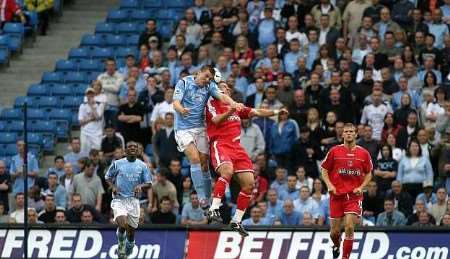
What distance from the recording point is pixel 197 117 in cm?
2923

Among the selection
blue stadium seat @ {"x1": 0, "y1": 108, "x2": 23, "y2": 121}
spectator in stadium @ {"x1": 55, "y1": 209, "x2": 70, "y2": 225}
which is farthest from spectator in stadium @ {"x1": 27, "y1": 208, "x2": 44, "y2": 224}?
blue stadium seat @ {"x1": 0, "y1": 108, "x2": 23, "y2": 121}

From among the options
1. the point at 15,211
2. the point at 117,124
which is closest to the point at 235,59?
the point at 117,124

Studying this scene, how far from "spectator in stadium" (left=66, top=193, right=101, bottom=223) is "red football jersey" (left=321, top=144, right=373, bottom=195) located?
6758 mm

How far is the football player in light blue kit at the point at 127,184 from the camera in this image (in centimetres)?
3162

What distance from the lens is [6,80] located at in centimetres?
4184

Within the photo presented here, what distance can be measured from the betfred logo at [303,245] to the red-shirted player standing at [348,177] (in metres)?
2.79

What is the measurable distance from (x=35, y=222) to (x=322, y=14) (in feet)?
26.4

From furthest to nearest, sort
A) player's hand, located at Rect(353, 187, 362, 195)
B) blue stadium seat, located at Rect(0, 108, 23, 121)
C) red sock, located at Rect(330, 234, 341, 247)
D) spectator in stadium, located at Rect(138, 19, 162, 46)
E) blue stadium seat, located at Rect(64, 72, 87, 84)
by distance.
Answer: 1. blue stadium seat, located at Rect(64, 72, 87, 84)
2. spectator in stadium, located at Rect(138, 19, 162, 46)
3. blue stadium seat, located at Rect(0, 108, 23, 121)
4. red sock, located at Rect(330, 234, 341, 247)
5. player's hand, located at Rect(353, 187, 362, 195)

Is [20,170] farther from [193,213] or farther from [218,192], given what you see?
[218,192]

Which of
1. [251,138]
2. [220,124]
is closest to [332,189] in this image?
[220,124]

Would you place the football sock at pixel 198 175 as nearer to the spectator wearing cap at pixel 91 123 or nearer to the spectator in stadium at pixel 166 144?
the spectator in stadium at pixel 166 144

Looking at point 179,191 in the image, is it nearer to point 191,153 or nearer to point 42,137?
point 42,137

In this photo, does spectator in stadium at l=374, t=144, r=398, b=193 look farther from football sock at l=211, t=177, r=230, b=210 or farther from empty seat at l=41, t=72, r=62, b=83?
empty seat at l=41, t=72, r=62, b=83

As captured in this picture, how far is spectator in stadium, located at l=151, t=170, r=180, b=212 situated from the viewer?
35562 millimetres
